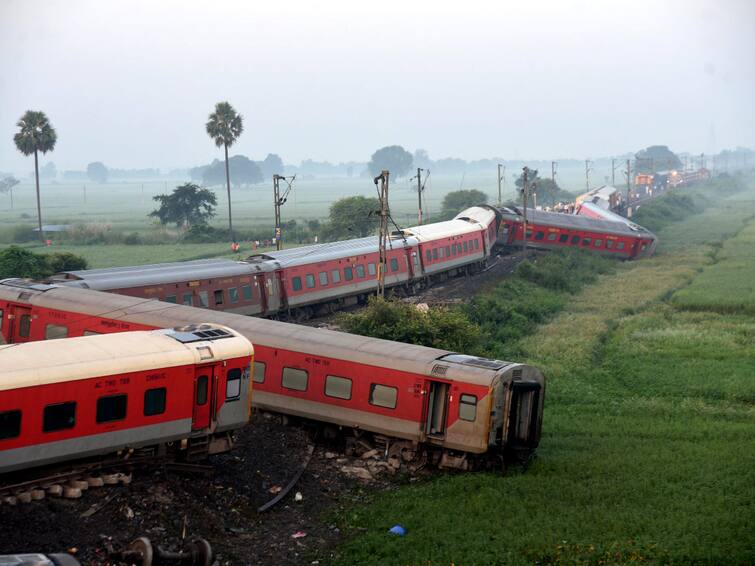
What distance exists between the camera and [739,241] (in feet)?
283

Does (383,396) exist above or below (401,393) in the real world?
below

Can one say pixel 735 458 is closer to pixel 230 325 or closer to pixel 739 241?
pixel 230 325

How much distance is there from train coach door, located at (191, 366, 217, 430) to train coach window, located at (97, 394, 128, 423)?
169cm

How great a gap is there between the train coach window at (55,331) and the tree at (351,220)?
60.4 metres

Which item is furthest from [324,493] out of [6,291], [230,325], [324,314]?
[324,314]

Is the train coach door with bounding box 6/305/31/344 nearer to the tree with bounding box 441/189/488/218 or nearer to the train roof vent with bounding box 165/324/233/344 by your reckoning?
the train roof vent with bounding box 165/324/233/344

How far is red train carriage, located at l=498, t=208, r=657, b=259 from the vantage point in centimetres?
6575

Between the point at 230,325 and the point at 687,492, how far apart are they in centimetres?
1288

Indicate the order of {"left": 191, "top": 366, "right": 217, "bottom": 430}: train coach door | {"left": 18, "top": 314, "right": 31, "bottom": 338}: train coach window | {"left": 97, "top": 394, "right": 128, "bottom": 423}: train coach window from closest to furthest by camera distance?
{"left": 97, "top": 394, "right": 128, "bottom": 423}: train coach window, {"left": 191, "top": 366, "right": 217, "bottom": 430}: train coach door, {"left": 18, "top": 314, "right": 31, "bottom": 338}: train coach window

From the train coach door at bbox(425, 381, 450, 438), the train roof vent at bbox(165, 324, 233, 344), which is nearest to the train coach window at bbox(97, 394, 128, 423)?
the train roof vent at bbox(165, 324, 233, 344)

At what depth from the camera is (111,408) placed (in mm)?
17938

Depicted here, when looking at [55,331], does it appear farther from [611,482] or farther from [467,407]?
[611,482]

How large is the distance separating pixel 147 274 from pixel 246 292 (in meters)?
4.66

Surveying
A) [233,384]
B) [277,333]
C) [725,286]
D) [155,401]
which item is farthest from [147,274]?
[725,286]
